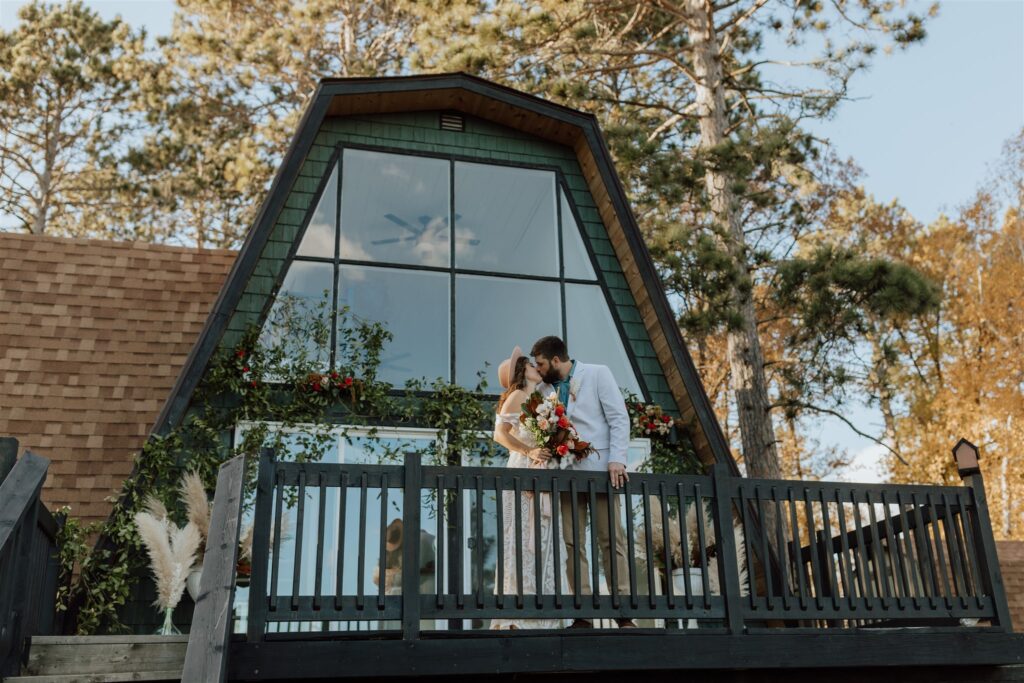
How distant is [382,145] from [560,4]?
19.1 ft

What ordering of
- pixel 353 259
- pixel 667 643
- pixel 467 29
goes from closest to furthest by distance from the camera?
pixel 667 643 → pixel 353 259 → pixel 467 29

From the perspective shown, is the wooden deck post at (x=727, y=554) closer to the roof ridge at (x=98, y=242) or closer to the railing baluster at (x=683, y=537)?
the railing baluster at (x=683, y=537)

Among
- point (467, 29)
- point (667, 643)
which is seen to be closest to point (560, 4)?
point (467, 29)

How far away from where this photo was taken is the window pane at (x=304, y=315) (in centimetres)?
854

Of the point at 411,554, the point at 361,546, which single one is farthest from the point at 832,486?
the point at 361,546

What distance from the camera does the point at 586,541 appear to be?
5891mm

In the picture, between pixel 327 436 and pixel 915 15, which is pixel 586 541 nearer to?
pixel 327 436

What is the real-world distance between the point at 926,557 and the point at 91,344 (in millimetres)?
7107

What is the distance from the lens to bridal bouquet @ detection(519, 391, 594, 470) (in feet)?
19.0

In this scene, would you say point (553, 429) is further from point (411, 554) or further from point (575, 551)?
point (411, 554)

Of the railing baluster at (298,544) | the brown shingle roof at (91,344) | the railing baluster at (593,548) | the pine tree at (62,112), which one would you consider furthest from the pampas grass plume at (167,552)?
the pine tree at (62,112)

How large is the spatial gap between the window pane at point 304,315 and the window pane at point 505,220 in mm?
1317

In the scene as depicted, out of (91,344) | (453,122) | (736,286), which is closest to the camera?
(91,344)

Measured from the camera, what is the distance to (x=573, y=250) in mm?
9664
